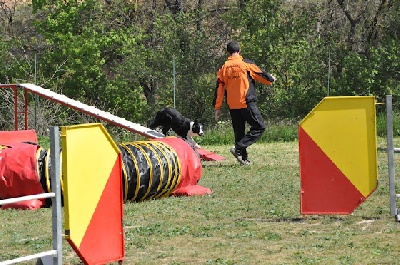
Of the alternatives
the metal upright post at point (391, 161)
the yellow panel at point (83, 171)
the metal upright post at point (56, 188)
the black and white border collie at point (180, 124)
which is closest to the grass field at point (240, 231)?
the metal upright post at point (391, 161)

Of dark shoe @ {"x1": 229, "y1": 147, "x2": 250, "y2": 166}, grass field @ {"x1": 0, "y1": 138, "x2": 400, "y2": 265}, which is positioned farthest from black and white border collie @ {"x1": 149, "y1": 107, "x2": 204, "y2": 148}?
grass field @ {"x1": 0, "y1": 138, "x2": 400, "y2": 265}

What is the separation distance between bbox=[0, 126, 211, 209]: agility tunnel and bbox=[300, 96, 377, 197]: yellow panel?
2.29m

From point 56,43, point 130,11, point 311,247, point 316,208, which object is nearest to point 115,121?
point 316,208

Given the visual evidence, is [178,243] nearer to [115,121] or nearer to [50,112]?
[115,121]

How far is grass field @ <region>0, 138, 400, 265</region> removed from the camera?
7.24 meters

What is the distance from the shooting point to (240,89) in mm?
14234

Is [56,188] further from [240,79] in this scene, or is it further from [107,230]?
[240,79]

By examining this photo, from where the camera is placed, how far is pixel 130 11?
31.6 metres

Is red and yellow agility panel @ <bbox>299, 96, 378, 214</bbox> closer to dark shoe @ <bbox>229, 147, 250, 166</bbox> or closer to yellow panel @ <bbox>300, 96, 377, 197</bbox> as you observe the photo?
yellow panel @ <bbox>300, 96, 377, 197</bbox>

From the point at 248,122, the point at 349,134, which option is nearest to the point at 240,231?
the point at 349,134

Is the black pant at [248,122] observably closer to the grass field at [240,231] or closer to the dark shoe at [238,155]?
the dark shoe at [238,155]

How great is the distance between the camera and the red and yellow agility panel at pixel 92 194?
6363 mm

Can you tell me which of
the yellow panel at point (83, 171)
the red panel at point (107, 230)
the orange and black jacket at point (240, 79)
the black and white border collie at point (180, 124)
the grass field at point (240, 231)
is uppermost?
the orange and black jacket at point (240, 79)

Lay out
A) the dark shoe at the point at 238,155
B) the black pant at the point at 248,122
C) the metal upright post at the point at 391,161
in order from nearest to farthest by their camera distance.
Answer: the metal upright post at the point at 391,161 → the black pant at the point at 248,122 → the dark shoe at the point at 238,155
